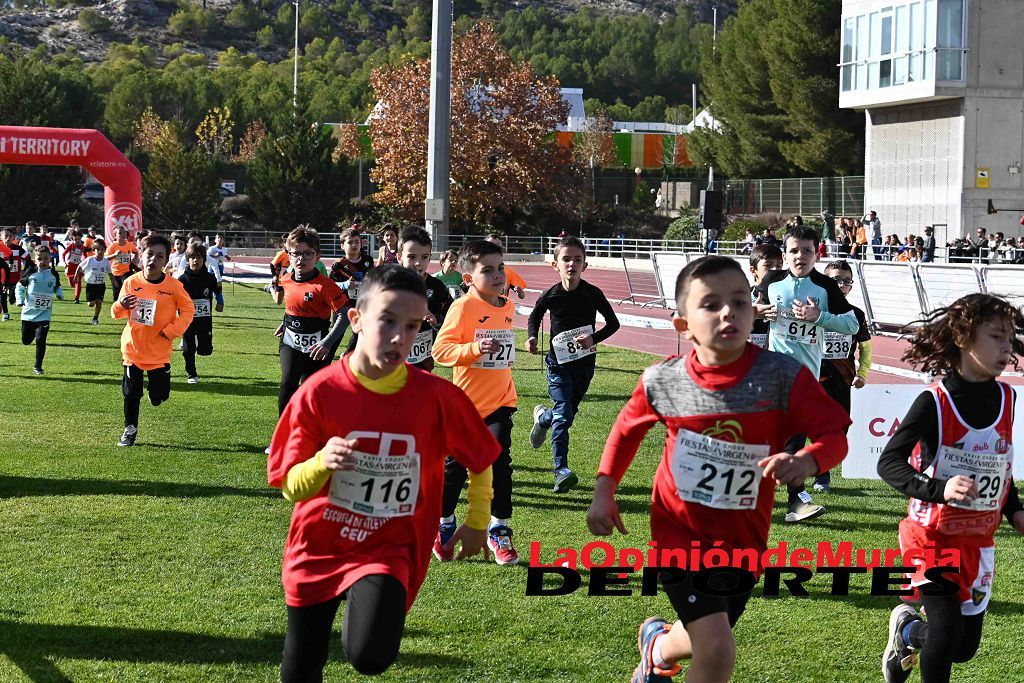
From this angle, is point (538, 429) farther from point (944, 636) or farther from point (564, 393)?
point (944, 636)

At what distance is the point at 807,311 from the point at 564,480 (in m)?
2.27

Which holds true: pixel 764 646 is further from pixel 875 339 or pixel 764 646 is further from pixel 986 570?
pixel 875 339

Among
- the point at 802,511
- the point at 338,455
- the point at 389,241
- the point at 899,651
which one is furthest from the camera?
the point at 389,241

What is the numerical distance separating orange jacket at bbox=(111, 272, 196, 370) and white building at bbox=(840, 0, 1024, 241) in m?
37.7

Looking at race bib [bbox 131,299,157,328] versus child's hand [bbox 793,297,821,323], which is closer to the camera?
child's hand [bbox 793,297,821,323]

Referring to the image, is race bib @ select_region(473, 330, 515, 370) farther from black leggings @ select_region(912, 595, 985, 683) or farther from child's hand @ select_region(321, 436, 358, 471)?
child's hand @ select_region(321, 436, 358, 471)

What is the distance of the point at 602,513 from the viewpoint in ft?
15.3

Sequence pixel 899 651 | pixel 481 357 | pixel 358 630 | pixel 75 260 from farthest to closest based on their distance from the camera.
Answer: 1. pixel 75 260
2. pixel 481 357
3. pixel 899 651
4. pixel 358 630

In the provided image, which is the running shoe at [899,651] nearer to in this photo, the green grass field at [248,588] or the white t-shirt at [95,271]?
the green grass field at [248,588]

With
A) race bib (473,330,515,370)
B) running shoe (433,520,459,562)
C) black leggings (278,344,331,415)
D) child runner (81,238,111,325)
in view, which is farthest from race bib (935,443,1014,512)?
child runner (81,238,111,325)

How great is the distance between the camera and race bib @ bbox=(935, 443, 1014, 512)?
16.4 feet

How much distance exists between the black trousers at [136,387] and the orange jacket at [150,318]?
10 centimetres

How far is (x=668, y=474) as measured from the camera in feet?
15.5

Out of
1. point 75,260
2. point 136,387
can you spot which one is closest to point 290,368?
point 136,387
